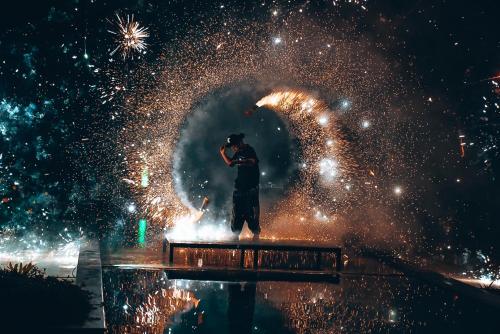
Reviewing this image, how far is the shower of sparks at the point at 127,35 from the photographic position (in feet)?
40.8

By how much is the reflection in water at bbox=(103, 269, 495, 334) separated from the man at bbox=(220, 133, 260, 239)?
108 inches

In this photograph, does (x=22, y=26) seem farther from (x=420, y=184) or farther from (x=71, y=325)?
(x=420, y=184)

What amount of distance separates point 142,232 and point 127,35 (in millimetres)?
5203

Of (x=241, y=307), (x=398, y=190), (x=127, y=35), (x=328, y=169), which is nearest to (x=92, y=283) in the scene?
(x=241, y=307)

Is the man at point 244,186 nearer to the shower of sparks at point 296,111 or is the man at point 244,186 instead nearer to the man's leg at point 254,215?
the man's leg at point 254,215

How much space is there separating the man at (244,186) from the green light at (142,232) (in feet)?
8.44

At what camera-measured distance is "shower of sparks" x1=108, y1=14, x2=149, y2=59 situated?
12422 mm

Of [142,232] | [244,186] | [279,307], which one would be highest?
[244,186]

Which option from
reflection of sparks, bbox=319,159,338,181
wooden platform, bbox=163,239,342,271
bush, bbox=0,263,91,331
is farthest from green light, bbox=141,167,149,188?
bush, bbox=0,263,91,331

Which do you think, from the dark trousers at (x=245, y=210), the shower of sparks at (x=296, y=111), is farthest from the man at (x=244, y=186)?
the shower of sparks at (x=296, y=111)

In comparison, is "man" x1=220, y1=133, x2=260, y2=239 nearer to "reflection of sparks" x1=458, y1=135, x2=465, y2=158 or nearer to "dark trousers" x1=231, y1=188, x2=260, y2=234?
"dark trousers" x1=231, y1=188, x2=260, y2=234

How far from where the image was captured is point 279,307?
245 inches

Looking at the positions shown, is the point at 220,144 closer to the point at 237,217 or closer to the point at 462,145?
the point at 237,217

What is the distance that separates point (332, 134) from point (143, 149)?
19.4 feet
